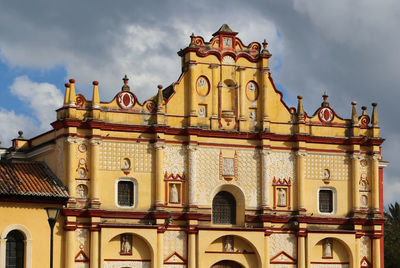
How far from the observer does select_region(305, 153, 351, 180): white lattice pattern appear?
51.9 meters

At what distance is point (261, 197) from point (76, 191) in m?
10.4

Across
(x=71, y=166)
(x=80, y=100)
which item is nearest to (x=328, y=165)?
(x=80, y=100)

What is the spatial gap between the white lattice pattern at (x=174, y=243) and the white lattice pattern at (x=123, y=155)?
11.8ft

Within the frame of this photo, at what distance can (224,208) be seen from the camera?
5038cm

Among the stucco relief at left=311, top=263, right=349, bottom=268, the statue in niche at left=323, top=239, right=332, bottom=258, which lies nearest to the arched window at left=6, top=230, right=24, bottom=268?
the stucco relief at left=311, top=263, right=349, bottom=268

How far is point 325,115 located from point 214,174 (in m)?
7.91

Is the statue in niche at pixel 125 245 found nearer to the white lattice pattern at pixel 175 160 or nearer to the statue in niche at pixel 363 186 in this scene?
the white lattice pattern at pixel 175 160

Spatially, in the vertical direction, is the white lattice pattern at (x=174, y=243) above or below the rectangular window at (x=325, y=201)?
below

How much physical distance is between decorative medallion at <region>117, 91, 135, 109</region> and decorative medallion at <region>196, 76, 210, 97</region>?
3909mm

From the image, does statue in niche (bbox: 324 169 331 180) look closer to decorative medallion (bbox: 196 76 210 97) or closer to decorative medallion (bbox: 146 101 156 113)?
decorative medallion (bbox: 196 76 210 97)

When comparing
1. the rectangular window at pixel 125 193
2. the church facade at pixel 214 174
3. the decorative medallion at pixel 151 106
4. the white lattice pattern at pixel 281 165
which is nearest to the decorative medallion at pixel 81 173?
the church facade at pixel 214 174

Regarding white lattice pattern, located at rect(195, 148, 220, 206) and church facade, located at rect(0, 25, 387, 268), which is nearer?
church facade, located at rect(0, 25, 387, 268)

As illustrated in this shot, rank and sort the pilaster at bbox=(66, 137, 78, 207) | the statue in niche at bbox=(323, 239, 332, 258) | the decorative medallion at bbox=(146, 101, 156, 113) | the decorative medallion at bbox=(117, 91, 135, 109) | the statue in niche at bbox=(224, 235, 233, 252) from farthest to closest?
the statue in niche at bbox=(323, 239, 332, 258) < the statue in niche at bbox=(224, 235, 233, 252) < the decorative medallion at bbox=(146, 101, 156, 113) < the decorative medallion at bbox=(117, 91, 135, 109) < the pilaster at bbox=(66, 137, 78, 207)

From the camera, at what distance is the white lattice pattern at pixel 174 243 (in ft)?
157
